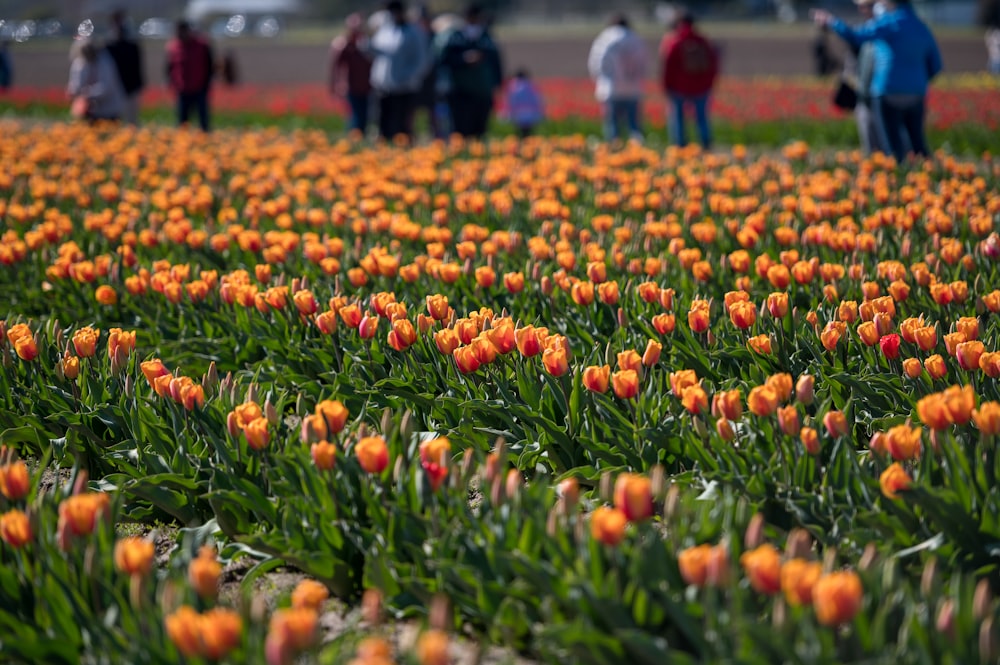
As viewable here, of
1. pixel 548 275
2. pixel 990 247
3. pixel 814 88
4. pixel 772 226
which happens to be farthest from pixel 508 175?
pixel 814 88

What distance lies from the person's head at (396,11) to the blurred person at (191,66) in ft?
11.5

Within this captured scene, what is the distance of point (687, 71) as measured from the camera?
12430mm

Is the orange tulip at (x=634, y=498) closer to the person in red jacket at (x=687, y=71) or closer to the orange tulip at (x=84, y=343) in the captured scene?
the orange tulip at (x=84, y=343)

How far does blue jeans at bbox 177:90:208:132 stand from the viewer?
49.9ft

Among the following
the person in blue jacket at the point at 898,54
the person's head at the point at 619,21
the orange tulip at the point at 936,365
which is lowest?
the orange tulip at the point at 936,365

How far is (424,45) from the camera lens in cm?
1275

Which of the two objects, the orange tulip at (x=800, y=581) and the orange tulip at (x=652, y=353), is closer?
the orange tulip at (x=800, y=581)

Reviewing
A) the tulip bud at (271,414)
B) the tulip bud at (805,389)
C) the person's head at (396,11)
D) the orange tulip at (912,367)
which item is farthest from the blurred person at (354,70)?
the tulip bud at (805,389)

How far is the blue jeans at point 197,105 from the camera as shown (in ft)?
49.9

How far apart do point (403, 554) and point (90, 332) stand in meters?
1.72

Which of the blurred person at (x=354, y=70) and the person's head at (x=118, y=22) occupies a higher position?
the person's head at (x=118, y=22)

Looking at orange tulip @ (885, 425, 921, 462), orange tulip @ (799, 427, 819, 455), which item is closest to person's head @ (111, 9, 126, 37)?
orange tulip @ (799, 427, 819, 455)

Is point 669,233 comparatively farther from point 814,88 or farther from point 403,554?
point 814,88

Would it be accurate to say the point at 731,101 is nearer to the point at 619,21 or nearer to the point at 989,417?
the point at 619,21
